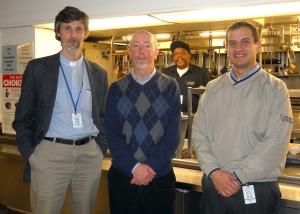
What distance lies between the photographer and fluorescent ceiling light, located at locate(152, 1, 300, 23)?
2.21 metres

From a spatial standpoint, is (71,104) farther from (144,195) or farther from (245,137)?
(245,137)

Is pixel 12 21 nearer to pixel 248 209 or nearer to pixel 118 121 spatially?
pixel 118 121

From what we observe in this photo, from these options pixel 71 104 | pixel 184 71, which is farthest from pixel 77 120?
pixel 184 71

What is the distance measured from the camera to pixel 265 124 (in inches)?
65.7

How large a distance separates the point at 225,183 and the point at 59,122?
0.98 m

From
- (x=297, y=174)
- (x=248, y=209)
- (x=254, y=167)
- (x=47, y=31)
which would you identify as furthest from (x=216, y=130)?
(x=47, y=31)

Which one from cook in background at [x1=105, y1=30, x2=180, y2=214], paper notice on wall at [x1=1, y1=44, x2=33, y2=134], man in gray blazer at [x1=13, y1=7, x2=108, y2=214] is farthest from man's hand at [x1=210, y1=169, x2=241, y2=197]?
paper notice on wall at [x1=1, y1=44, x2=33, y2=134]

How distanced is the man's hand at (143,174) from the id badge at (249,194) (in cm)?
47

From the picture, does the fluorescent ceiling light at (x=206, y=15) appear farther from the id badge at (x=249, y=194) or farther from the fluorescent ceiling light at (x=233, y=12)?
the id badge at (x=249, y=194)

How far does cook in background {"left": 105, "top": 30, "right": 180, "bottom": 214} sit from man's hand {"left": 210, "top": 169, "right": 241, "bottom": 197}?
0.32 meters

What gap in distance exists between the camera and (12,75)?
3236 mm

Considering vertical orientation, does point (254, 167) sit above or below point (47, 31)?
below

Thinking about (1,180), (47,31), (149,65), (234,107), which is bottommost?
(1,180)

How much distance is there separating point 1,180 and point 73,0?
5.73 ft
